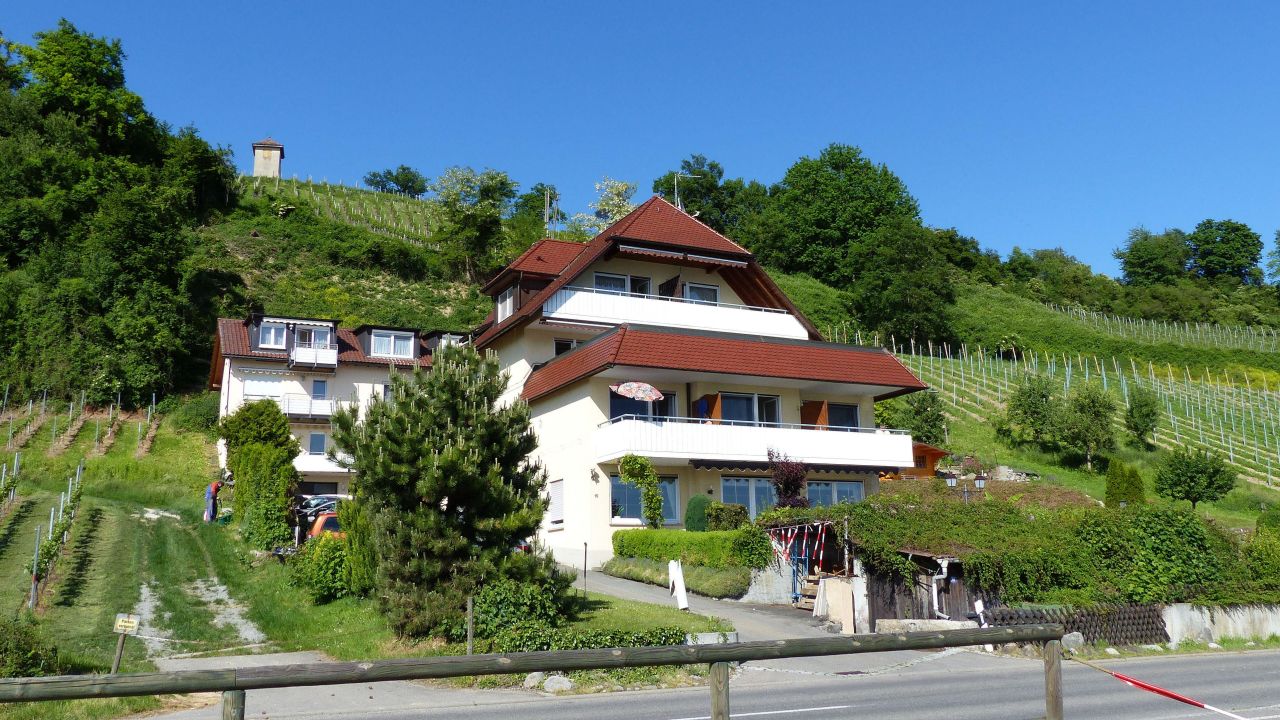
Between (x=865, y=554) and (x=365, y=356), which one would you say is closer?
(x=865, y=554)

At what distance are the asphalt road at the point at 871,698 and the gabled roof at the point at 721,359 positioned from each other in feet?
52.0

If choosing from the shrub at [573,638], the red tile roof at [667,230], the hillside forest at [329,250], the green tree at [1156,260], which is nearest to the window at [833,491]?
the red tile roof at [667,230]

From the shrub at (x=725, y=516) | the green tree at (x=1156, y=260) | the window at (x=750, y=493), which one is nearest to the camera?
the shrub at (x=725, y=516)

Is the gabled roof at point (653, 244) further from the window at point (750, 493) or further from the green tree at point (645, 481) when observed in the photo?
the window at point (750, 493)

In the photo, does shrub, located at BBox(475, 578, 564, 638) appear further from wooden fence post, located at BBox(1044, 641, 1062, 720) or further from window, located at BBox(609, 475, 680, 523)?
window, located at BBox(609, 475, 680, 523)

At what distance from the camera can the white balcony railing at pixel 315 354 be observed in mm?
52125

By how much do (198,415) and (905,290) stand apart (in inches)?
2142

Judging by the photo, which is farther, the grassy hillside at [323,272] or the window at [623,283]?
the grassy hillside at [323,272]

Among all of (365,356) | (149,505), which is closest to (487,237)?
(365,356)

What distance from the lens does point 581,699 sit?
13797 mm

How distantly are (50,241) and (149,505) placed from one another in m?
35.1

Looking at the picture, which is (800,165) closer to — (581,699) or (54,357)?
(54,357)

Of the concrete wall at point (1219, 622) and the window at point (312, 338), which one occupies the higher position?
the window at point (312, 338)

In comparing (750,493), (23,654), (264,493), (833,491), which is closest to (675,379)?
(750,493)
